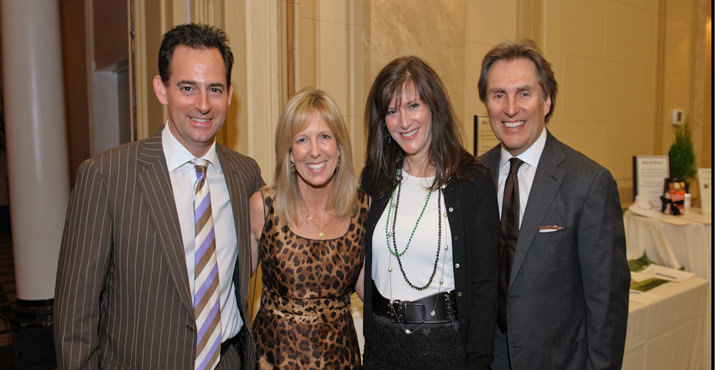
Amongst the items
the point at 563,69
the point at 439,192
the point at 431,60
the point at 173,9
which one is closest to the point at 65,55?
the point at 173,9

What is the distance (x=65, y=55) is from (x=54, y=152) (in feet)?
12.2

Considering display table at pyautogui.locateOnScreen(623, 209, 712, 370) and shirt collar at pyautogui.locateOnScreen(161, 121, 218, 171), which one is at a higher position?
shirt collar at pyautogui.locateOnScreen(161, 121, 218, 171)

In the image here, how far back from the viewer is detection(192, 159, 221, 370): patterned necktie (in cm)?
167

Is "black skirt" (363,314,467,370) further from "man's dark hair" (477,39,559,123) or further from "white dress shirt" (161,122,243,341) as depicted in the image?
"man's dark hair" (477,39,559,123)

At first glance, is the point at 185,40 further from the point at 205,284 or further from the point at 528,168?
the point at 528,168

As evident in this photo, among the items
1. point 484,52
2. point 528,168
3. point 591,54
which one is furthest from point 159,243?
point 591,54

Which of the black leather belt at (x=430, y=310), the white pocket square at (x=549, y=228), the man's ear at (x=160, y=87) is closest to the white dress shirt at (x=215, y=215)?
the man's ear at (x=160, y=87)

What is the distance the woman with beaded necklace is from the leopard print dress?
0.33 ft

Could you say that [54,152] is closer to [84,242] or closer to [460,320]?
[84,242]

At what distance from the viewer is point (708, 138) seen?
18.3 feet

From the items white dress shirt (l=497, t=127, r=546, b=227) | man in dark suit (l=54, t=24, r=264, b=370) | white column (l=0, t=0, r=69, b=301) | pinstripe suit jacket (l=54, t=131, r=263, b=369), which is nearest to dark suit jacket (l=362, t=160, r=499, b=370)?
white dress shirt (l=497, t=127, r=546, b=227)

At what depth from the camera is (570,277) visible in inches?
72.6

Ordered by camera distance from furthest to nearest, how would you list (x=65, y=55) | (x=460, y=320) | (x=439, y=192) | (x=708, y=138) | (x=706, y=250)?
(x=65, y=55) < (x=708, y=138) < (x=706, y=250) < (x=439, y=192) < (x=460, y=320)

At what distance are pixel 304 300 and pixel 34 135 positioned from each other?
11.7ft
